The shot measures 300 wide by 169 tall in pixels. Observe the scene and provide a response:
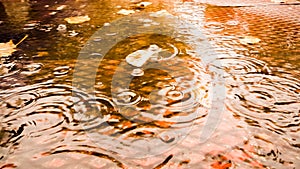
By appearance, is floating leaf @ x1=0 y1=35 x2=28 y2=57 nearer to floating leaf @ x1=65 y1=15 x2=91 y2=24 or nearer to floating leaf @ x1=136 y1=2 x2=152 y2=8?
floating leaf @ x1=65 y1=15 x2=91 y2=24

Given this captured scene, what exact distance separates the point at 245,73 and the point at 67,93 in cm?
99

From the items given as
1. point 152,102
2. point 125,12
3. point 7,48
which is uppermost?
point 125,12

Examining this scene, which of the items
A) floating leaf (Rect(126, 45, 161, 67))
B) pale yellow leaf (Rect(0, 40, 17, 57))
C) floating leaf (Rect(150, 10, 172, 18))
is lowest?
floating leaf (Rect(126, 45, 161, 67))

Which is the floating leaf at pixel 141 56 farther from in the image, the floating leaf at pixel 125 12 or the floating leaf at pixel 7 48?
the floating leaf at pixel 125 12

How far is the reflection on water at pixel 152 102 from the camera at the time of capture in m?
0.93

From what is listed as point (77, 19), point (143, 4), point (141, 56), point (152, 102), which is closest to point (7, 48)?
point (77, 19)

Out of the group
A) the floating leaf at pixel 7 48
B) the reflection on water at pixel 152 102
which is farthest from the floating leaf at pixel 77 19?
the floating leaf at pixel 7 48

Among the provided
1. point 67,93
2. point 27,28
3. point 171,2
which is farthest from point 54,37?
point 171,2

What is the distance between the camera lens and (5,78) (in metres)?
1.48

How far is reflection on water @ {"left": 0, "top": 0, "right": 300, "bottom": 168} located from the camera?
93 cm

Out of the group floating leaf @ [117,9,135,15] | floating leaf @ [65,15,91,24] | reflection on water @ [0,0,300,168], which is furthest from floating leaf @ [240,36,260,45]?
floating leaf @ [65,15,91,24]

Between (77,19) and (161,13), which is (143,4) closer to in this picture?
(161,13)

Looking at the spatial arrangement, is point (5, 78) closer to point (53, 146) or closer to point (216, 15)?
point (53, 146)

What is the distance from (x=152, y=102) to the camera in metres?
1.23
